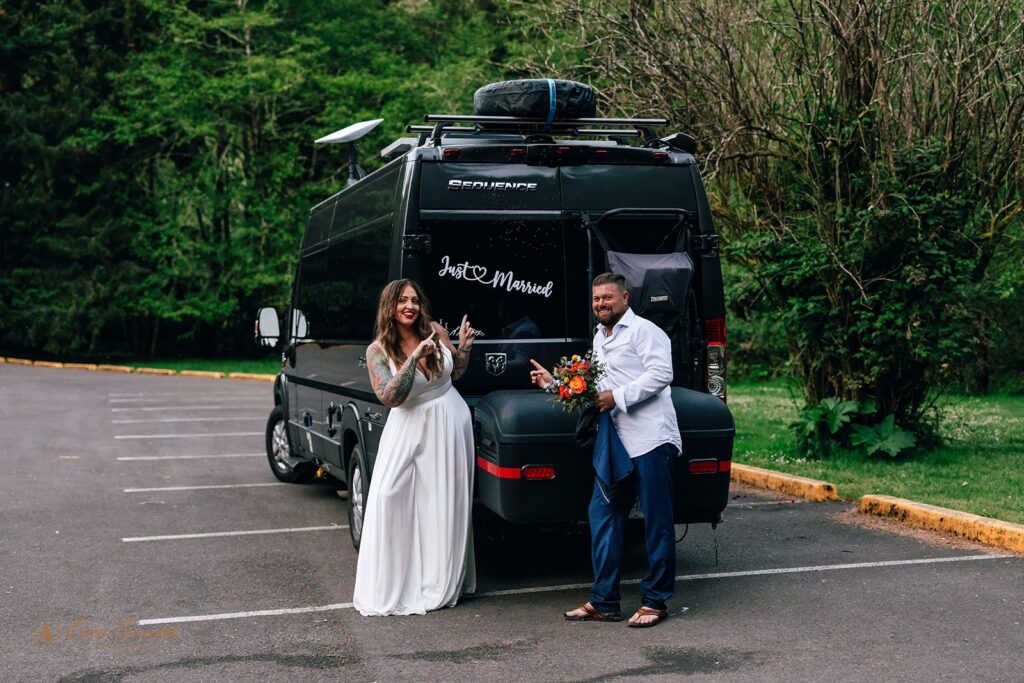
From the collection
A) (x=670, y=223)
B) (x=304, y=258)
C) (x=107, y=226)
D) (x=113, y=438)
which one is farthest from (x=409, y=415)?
(x=107, y=226)

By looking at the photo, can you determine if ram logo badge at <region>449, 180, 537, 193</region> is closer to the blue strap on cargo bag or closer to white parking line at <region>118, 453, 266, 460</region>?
the blue strap on cargo bag

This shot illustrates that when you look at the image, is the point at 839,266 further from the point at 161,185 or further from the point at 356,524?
the point at 161,185

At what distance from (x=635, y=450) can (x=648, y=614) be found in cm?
88

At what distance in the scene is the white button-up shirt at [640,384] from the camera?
6168 millimetres

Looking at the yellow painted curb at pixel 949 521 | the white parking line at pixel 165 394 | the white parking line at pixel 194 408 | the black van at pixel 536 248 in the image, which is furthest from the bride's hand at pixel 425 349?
the white parking line at pixel 165 394

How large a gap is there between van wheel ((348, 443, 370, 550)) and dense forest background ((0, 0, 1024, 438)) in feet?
17.5

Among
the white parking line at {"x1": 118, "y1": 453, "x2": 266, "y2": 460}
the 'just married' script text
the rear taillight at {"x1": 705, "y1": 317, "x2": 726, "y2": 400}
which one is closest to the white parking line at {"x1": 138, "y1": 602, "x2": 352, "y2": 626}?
the 'just married' script text

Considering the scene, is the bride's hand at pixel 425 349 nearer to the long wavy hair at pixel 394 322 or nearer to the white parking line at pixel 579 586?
the long wavy hair at pixel 394 322

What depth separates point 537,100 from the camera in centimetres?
813

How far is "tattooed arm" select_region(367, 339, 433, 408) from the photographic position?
669cm

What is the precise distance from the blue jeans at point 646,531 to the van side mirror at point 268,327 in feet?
19.0

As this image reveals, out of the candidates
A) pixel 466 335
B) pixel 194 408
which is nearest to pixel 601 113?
pixel 466 335

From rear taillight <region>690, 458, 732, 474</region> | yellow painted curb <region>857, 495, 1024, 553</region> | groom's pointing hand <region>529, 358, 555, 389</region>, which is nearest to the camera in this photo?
groom's pointing hand <region>529, 358, 555, 389</region>

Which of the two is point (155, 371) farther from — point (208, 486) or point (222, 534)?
point (222, 534)
